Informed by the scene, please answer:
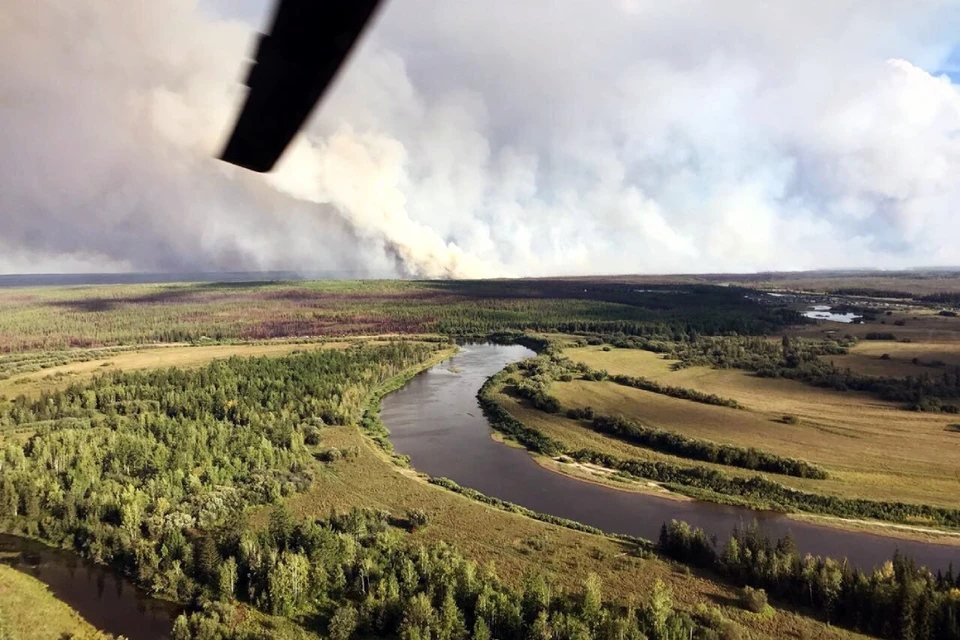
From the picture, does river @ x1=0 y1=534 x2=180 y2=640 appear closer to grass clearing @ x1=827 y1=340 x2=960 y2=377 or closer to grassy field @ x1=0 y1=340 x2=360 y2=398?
grassy field @ x1=0 y1=340 x2=360 y2=398

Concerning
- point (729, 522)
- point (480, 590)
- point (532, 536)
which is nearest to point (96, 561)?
point (480, 590)

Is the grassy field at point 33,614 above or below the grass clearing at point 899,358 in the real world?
below

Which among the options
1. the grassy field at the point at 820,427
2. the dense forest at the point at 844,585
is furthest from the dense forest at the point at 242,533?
the grassy field at the point at 820,427

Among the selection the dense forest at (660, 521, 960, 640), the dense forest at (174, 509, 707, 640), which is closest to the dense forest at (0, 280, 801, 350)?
the dense forest at (660, 521, 960, 640)

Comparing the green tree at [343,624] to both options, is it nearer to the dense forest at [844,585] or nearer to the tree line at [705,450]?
the dense forest at [844,585]

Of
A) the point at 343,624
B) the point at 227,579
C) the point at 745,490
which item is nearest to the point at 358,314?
the point at 745,490
